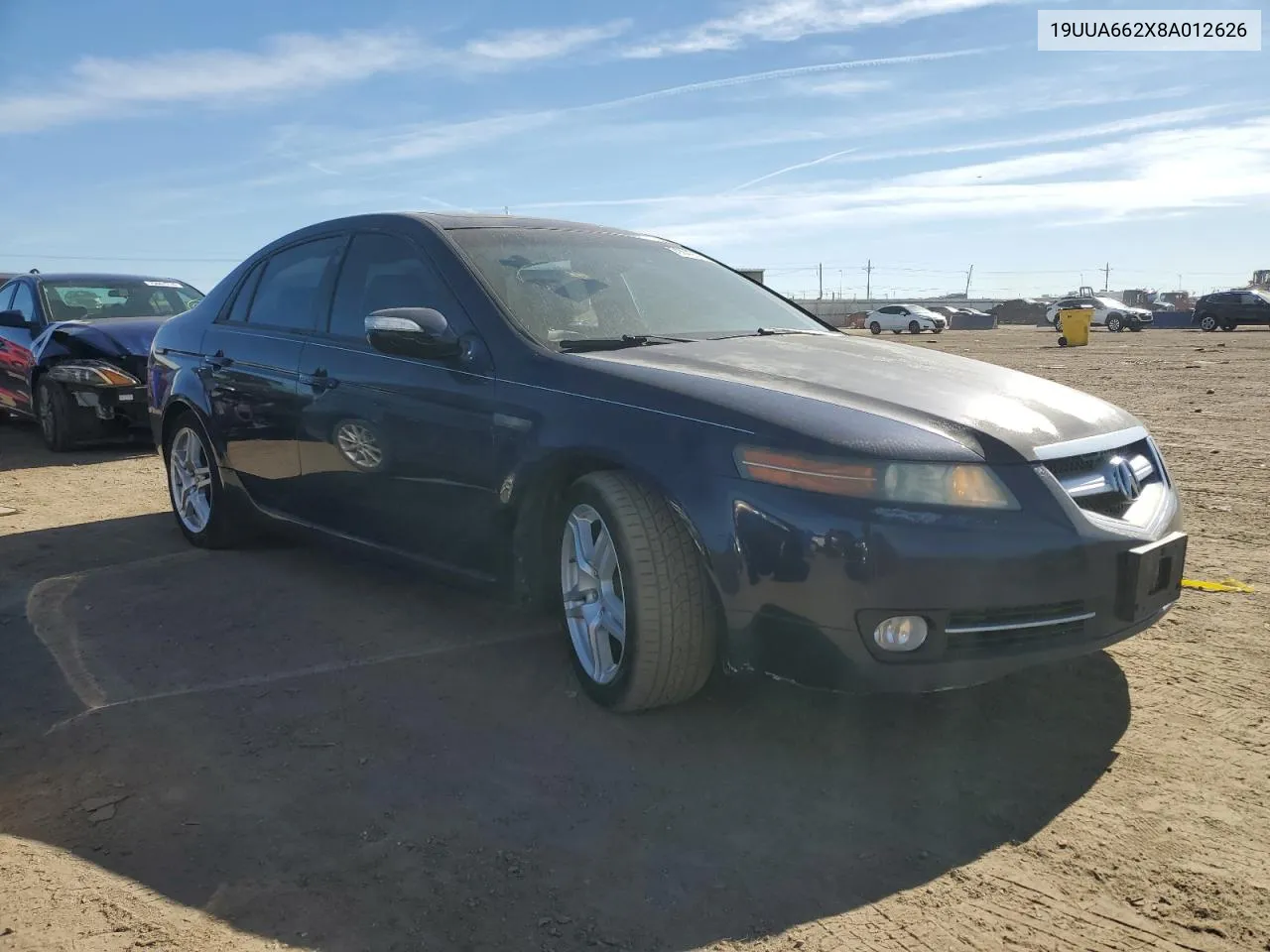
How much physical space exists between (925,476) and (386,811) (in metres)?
1.62

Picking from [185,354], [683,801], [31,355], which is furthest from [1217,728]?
[31,355]

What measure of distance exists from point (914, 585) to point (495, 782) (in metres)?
1.23

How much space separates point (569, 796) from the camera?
2.68m

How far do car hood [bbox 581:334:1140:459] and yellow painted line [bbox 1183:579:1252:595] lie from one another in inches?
52.2

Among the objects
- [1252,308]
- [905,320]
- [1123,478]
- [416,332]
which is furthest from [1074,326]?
[416,332]

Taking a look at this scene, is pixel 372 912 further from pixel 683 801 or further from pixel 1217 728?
pixel 1217 728

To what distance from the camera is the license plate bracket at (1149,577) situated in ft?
9.00

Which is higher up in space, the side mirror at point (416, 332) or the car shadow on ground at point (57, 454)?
the side mirror at point (416, 332)

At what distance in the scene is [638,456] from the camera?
9.65ft

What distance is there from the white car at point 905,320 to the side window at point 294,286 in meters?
44.8

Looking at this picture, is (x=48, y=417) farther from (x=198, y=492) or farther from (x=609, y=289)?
(x=609, y=289)

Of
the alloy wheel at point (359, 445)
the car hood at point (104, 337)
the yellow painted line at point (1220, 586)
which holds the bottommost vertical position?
the yellow painted line at point (1220, 586)

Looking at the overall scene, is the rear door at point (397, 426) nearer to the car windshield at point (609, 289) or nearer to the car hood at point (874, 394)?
the car windshield at point (609, 289)

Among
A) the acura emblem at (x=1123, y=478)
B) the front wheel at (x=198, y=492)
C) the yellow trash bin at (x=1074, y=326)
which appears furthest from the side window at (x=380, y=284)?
the yellow trash bin at (x=1074, y=326)
